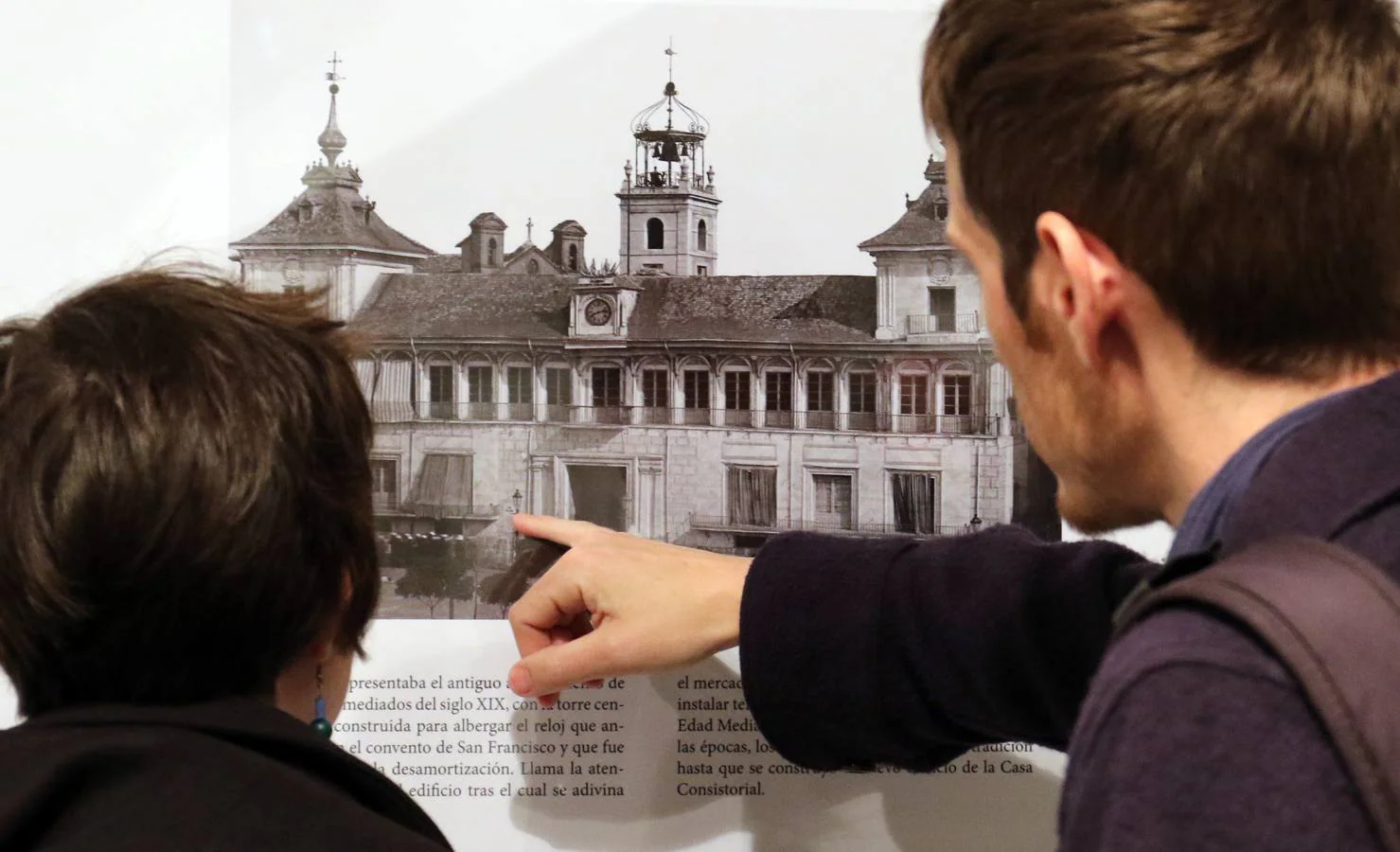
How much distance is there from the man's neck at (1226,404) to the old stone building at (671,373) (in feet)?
1.13

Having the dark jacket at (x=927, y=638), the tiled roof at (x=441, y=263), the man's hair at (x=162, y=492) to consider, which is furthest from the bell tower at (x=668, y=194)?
the man's hair at (x=162, y=492)

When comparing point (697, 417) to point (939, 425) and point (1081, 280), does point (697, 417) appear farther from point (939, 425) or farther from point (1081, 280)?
point (1081, 280)

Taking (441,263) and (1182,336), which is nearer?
(1182,336)

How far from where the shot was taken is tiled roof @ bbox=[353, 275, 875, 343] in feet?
2.67

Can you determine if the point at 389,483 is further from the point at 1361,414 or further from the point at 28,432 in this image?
the point at 1361,414

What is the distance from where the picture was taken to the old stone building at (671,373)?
0.81 meters

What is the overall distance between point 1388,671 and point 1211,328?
6.6 inches

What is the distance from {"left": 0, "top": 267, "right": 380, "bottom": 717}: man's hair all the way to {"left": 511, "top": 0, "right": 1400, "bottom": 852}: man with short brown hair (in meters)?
0.30

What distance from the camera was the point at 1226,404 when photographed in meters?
0.48

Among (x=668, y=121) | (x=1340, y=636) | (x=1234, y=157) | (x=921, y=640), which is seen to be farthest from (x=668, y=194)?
(x=1340, y=636)

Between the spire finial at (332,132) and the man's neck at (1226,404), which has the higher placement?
the spire finial at (332,132)

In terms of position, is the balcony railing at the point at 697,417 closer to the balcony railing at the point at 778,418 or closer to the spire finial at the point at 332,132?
the balcony railing at the point at 778,418

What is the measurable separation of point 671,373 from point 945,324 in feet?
0.59

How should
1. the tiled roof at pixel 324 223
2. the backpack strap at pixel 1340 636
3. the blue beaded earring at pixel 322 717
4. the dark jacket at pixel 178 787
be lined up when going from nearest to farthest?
the backpack strap at pixel 1340 636, the dark jacket at pixel 178 787, the blue beaded earring at pixel 322 717, the tiled roof at pixel 324 223
